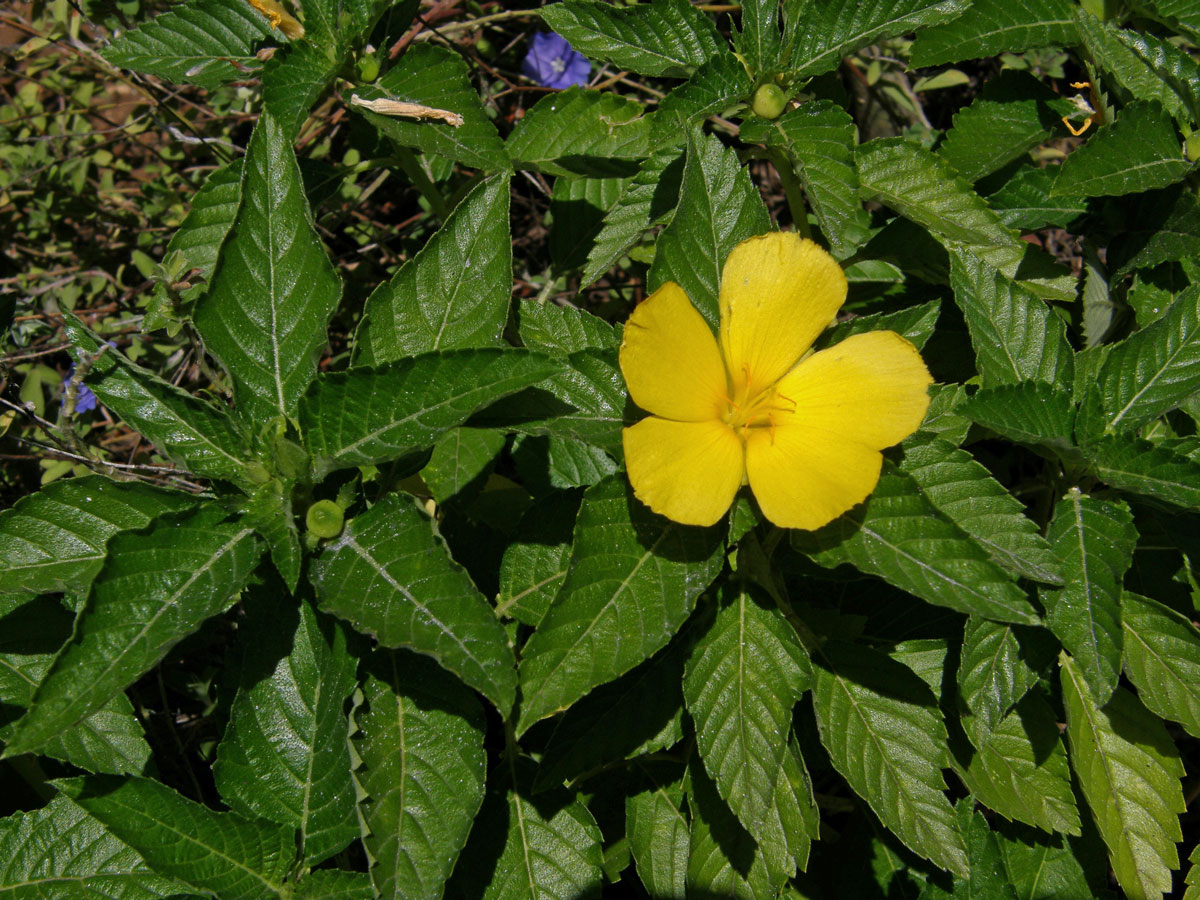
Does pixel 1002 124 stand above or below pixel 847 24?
below

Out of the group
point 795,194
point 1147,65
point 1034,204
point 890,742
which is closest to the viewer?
point 890,742

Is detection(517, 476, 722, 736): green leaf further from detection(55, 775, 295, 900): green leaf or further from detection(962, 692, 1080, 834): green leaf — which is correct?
detection(962, 692, 1080, 834): green leaf

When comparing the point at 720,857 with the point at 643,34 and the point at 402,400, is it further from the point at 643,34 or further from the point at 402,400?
the point at 643,34

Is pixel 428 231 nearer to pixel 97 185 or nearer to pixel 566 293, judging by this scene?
pixel 566 293

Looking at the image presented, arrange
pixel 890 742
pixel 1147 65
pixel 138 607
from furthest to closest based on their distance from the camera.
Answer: pixel 1147 65
pixel 890 742
pixel 138 607

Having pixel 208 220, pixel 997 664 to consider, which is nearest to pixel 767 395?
pixel 997 664

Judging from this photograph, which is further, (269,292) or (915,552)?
(269,292)

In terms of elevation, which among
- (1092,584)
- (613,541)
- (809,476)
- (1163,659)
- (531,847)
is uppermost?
(809,476)

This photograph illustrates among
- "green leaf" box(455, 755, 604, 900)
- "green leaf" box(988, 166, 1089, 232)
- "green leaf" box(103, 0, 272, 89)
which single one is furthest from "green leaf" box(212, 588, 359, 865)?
"green leaf" box(988, 166, 1089, 232)

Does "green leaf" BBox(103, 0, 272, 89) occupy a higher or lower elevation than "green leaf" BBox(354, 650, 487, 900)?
higher
